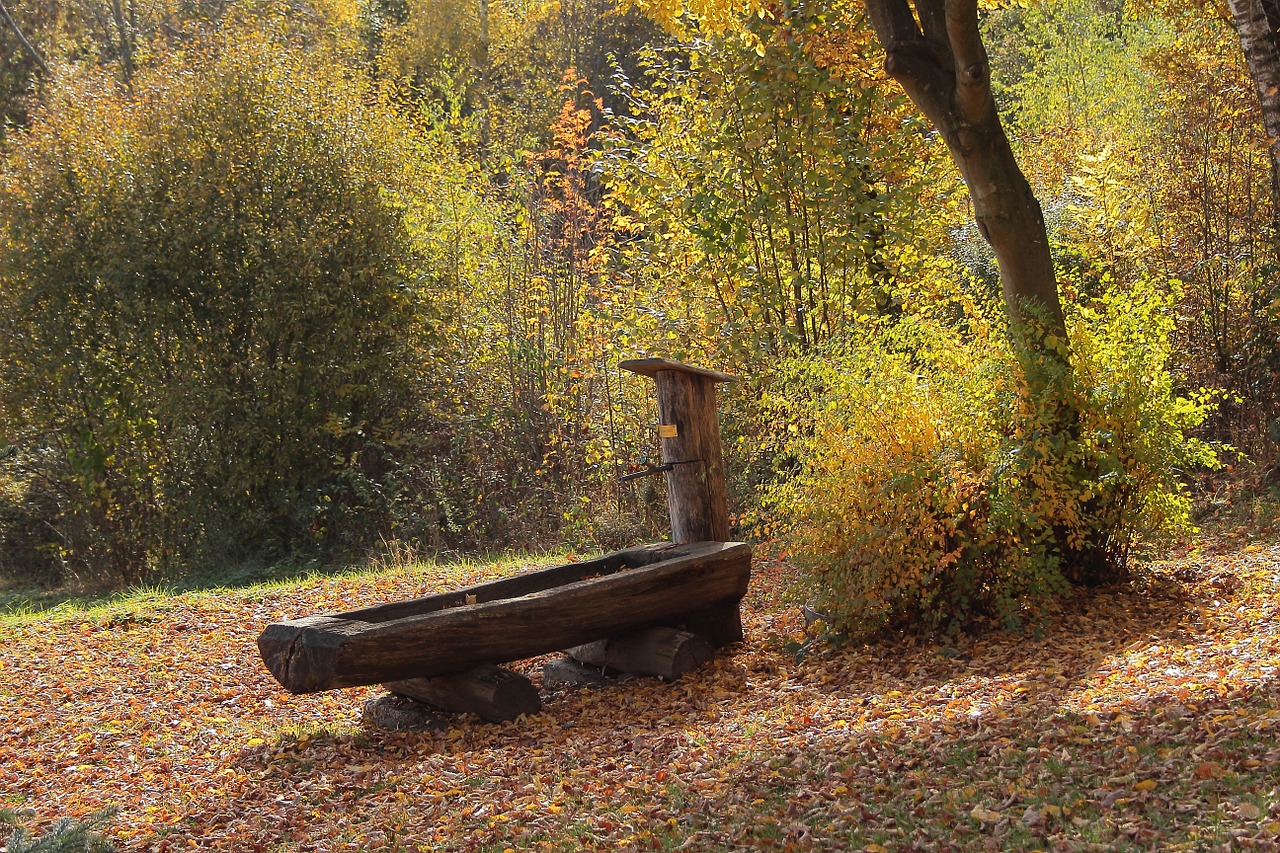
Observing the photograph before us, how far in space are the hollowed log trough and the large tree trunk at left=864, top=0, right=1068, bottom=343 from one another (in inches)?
78.0

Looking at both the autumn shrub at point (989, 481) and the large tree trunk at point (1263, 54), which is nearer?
the autumn shrub at point (989, 481)

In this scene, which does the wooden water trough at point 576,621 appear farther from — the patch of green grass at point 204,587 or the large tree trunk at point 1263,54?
the large tree trunk at point 1263,54

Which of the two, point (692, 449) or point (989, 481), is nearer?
point (989, 481)

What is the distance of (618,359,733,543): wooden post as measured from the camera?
6.32 meters

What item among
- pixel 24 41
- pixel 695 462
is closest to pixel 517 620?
pixel 695 462

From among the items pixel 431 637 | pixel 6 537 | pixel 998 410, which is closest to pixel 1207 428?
pixel 998 410

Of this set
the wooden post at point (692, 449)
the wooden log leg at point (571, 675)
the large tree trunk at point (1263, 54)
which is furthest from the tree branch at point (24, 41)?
the large tree trunk at point (1263, 54)

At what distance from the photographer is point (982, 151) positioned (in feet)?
19.9

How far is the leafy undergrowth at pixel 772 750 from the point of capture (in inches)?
141

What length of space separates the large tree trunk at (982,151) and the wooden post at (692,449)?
61.7 inches

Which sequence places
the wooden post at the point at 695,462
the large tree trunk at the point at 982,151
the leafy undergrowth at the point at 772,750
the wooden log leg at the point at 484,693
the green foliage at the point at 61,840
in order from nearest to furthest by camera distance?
the green foliage at the point at 61,840
the leafy undergrowth at the point at 772,750
the wooden log leg at the point at 484,693
the large tree trunk at the point at 982,151
the wooden post at the point at 695,462

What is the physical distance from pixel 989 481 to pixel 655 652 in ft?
5.90

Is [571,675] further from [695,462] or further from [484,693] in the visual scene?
[695,462]

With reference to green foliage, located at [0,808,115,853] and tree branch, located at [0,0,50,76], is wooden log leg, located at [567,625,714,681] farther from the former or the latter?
tree branch, located at [0,0,50,76]
